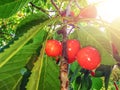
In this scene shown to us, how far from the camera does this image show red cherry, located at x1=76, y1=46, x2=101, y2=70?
1517 millimetres

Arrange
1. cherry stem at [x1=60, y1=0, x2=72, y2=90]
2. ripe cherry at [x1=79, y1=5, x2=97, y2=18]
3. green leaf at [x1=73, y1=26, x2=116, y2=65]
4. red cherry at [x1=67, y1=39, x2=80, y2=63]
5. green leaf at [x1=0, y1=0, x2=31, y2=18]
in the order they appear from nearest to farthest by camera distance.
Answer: cherry stem at [x1=60, y1=0, x2=72, y2=90] < green leaf at [x1=0, y1=0, x2=31, y2=18] < red cherry at [x1=67, y1=39, x2=80, y2=63] < green leaf at [x1=73, y1=26, x2=116, y2=65] < ripe cherry at [x1=79, y1=5, x2=97, y2=18]

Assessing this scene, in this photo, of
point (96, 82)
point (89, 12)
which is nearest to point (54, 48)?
point (89, 12)

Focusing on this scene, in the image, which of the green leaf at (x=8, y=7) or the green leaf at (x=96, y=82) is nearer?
the green leaf at (x=8, y=7)

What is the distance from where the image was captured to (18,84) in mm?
1610

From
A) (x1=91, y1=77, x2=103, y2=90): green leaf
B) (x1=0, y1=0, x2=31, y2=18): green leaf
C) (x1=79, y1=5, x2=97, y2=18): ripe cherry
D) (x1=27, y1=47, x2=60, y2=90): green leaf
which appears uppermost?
(x1=0, y1=0, x2=31, y2=18): green leaf

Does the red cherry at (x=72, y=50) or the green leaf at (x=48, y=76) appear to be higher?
the red cherry at (x=72, y=50)

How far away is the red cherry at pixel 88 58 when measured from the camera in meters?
1.52

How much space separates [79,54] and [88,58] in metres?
0.05

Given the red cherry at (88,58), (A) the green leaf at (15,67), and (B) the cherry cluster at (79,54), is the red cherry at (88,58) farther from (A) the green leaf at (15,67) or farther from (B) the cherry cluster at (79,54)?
(A) the green leaf at (15,67)

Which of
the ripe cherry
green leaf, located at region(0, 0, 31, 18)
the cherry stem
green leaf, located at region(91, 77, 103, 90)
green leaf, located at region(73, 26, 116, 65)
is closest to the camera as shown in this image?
the cherry stem

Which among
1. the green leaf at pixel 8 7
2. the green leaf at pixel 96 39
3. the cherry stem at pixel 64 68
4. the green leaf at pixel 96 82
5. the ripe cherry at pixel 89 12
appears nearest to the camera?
the cherry stem at pixel 64 68

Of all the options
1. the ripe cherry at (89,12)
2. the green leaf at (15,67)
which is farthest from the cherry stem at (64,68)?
the ripe cherry at (89,12)

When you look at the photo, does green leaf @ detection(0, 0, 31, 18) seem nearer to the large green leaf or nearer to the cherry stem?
the large green leaf

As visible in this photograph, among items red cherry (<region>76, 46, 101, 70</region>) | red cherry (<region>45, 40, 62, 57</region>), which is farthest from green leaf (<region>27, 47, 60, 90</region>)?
red cherry (<region>76, 46, 101, 70</region>)
